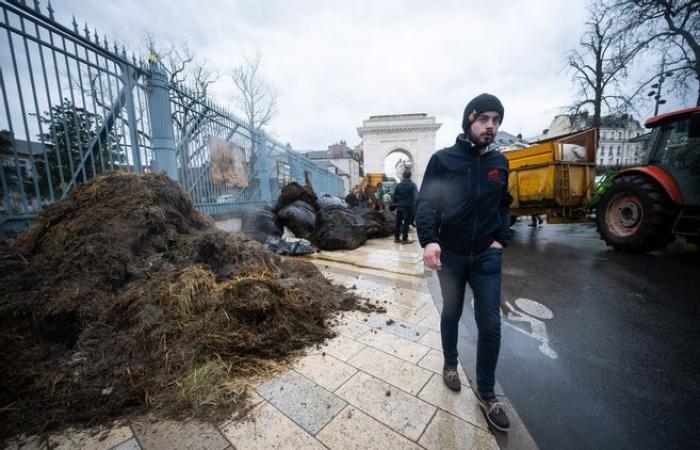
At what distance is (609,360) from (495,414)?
4.54 ft

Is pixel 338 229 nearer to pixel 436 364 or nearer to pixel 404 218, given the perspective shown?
pixel 404 218

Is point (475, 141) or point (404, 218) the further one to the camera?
point (404, 218)

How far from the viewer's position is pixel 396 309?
312 cm

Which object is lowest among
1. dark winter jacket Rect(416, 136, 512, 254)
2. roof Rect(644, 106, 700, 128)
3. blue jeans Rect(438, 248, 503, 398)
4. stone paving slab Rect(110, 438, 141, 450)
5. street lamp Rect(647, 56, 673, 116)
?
stone paving slab Rect(110, 438, 141, 450)

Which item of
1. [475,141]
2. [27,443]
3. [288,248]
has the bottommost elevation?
[27,443]

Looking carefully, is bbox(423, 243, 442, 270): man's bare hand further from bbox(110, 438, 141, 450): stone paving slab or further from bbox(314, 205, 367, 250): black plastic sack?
bbox(314, 205, 367, 250): black plastic sack

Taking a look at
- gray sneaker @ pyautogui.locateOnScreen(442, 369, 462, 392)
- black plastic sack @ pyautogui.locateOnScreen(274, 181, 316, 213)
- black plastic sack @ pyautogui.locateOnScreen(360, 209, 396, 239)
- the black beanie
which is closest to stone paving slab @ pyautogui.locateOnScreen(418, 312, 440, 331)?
gray sneaker @ pyautogui.locateOnScreen(442, 369, 462, 392)

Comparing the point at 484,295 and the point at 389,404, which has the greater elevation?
the point at 484,295

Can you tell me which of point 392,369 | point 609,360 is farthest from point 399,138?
point 392,369

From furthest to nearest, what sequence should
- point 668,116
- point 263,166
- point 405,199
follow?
point 263,166 → point 405,199 → point 668,116

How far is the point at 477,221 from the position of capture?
5.48 ft

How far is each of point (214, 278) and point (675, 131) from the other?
7.90 metres

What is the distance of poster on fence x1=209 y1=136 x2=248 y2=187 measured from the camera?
18.6 feet

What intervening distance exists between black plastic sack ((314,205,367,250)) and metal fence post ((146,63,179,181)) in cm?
290
